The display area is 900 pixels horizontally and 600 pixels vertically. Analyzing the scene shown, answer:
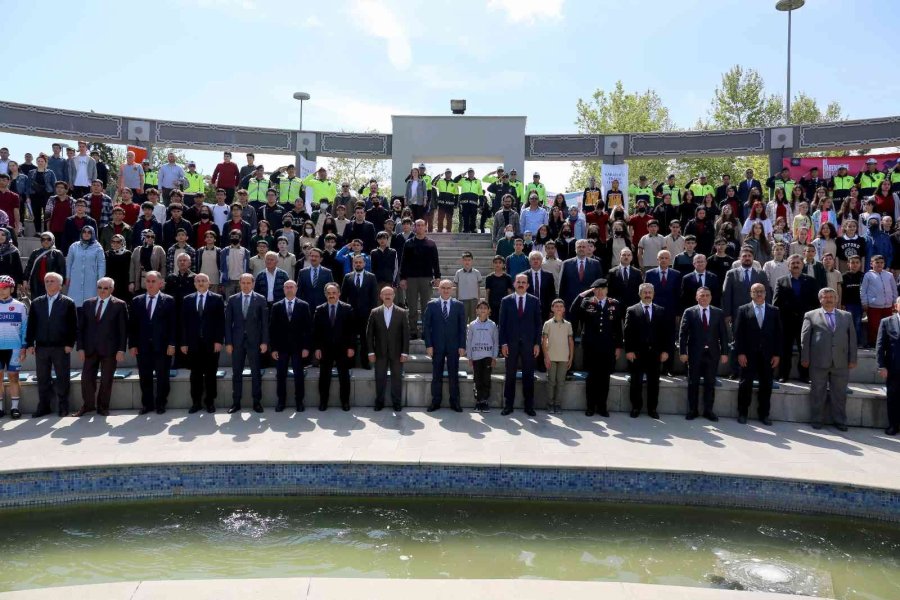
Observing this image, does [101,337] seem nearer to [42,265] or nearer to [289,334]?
[42,265]

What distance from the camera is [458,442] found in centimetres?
727

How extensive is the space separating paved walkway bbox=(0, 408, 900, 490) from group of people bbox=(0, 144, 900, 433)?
0.44 meters

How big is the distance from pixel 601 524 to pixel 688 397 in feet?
10.8

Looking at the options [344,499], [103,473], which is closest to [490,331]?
[344,499]

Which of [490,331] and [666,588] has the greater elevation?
[490,331]

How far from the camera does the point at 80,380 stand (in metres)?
8.59

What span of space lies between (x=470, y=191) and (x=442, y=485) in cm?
1028

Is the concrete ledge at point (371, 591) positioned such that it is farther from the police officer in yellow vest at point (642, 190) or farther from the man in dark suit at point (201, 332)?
the police officer in yellow vest at point (642, 190)

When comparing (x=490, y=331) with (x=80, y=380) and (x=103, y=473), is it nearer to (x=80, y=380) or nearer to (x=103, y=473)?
(x=103, y=473)

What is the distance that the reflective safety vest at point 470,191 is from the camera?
15.6 metres

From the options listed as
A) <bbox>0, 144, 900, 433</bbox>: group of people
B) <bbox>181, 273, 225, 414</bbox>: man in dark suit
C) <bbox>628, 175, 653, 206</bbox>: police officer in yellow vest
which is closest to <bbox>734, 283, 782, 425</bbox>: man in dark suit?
<bbox>0, 144, 900, 433</bbox>: group of people

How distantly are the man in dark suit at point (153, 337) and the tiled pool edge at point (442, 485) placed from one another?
2447 mm

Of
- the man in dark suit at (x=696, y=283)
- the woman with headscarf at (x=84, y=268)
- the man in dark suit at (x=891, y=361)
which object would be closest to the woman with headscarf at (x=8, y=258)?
the woman with headscarf at (x=84, y=268)

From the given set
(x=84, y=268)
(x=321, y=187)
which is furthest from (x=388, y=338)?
(x=321, y=187)
